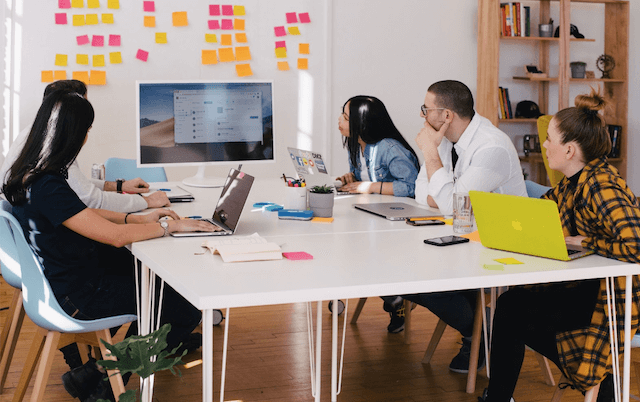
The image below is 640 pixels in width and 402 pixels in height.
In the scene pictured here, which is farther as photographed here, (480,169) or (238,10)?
(238,10)

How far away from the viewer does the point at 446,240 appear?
6.66 feet

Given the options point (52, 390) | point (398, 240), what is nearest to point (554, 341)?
point (398, 240)

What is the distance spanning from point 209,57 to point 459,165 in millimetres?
2579

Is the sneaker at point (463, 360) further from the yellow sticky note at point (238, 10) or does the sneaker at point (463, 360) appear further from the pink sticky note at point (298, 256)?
the yellow sticky note at point (238, 10)

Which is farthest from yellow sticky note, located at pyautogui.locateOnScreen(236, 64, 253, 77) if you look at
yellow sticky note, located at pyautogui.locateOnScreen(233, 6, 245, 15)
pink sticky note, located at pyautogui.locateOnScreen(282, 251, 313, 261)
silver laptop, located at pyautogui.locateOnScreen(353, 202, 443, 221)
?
pink sticky note, located at pyautogui.locateOnScreen(282, 251, 313, 261)

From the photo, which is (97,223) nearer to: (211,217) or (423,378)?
(211,217)

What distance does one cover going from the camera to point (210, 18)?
4.84m

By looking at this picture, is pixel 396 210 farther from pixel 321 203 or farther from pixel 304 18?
pixel 304 18

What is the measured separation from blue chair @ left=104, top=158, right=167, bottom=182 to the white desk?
5.77 feet

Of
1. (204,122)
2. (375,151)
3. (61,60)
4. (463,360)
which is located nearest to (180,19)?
(61,60)

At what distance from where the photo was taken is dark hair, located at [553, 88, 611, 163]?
6.70 feet

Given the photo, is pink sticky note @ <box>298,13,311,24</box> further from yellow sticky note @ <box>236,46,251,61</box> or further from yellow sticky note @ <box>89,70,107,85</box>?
yellow sticky note @ <box>89,70,107,85</box>

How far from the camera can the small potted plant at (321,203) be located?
96.3 inches

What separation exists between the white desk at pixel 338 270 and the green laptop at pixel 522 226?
0.03 m
